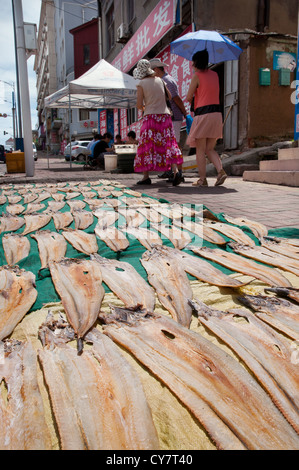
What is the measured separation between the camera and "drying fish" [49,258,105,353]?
1.22 meters

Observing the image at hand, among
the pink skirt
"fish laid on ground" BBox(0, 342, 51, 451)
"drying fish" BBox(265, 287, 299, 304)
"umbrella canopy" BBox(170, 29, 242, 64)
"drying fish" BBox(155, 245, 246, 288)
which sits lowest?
"fish laid on ground" BBox(0, 342, 51, 451)

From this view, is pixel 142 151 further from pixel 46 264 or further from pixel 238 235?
pixel 46 264

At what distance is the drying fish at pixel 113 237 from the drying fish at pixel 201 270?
0.25 m

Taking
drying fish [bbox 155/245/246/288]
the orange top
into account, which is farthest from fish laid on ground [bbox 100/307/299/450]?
the orange top

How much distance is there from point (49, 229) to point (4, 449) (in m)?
1.95

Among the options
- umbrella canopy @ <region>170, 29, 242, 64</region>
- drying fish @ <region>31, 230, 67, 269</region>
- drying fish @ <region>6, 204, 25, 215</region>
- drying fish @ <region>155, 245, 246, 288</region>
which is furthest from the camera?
umbrella canopy @ <region>170, 29, 242, 64</region>

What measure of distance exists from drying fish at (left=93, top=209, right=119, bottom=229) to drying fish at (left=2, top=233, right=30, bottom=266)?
547 mm

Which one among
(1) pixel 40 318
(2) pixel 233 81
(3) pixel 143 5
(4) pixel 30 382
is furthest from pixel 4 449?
(3) pixel 143 5

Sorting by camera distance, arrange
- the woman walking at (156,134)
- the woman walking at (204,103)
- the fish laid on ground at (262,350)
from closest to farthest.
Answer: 1. the fish laid on ground at (262,350)
2. the woman walking at (204,103)
3. the woman walking at (156,134)

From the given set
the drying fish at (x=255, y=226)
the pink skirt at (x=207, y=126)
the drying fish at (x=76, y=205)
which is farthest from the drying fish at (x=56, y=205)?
the pink skirt at (x=207, y=126)

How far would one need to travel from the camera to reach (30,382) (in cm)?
94

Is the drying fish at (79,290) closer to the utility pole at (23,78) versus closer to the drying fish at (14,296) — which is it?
the drying fish at (14,296)

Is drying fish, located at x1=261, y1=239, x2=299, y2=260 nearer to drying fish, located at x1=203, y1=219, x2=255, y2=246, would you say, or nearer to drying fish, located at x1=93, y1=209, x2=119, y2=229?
drying fish, located at x1=203, y1=219, x2=255, y2=246

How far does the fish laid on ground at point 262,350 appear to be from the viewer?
870mm
